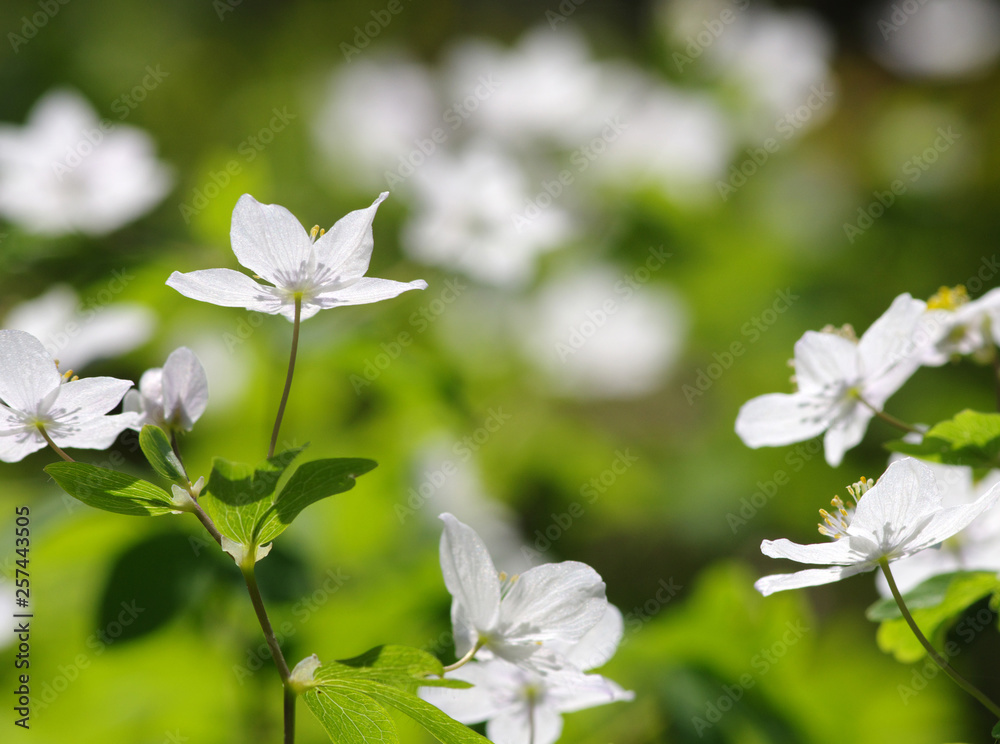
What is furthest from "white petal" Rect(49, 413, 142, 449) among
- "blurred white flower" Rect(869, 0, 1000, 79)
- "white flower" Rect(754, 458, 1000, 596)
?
"blurred white flower" Rect(869, 0, 1000, 79)

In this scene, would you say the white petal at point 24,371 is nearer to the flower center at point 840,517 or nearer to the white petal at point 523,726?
the white petal at point 523,726

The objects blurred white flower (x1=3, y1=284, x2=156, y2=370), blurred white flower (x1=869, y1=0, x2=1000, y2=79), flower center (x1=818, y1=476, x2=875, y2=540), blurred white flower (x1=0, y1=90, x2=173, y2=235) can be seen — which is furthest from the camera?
blurred white flower (x1=869, y1=0, x2=1000, y2=79)

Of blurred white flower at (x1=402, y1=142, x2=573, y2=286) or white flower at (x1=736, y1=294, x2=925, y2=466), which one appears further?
blurred white flower at (x1=402, y1=142, x2=573, y2=286)

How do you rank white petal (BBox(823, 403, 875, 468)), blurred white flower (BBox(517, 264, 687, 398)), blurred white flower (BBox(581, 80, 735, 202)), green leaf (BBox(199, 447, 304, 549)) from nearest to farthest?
green leaf (BBox(199, 447, 304, 549)) < white petal (BBox(823, 403, 875, 468)) < blurred white flower (BBox(517, 264, 687, 398)) < blurred white flower (BBox(581, 80, 735, 202))

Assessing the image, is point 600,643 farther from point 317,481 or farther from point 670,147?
point 670,147

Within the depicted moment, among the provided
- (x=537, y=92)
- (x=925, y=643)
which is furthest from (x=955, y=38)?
(x=925, y=643)

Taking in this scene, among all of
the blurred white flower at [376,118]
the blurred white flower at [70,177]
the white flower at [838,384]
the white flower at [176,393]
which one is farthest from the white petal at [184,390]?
the blurred white flower at [376,118]

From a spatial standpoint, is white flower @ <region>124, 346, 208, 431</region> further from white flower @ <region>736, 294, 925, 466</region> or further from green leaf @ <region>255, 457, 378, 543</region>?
white flower @ <region>736, 294, 925, 466</region>
